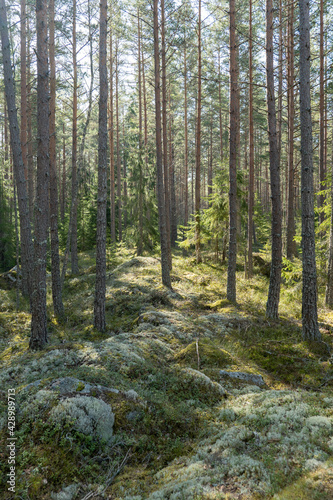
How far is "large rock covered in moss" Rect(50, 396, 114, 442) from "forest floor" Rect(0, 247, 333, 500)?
1 centimetres

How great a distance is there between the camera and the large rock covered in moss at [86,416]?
3.66 metres

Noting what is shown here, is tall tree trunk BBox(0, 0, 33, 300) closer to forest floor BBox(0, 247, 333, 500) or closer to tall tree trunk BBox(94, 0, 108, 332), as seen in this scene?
tall tree trunk BBox(94, 0, 108, 332)

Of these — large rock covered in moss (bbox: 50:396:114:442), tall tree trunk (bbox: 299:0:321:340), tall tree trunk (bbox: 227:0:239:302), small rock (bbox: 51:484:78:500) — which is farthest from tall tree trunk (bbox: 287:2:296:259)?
small rock (bbox: 51:484:78:500)

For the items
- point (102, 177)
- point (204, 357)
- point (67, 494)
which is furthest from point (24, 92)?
point (67, 494)

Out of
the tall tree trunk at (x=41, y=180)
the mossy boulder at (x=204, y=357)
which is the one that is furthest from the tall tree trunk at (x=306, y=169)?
the tall tree trunk at (x=41, y=180)

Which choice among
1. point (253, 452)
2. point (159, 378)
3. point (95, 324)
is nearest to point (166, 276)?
point (95, 324)

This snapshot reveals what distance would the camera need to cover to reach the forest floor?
116 inches

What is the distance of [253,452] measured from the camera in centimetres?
324

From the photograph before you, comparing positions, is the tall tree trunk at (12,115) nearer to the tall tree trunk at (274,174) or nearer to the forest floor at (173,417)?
the forest floor at (173,417)

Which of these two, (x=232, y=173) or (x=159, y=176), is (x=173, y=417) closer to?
(x=232, y=173)

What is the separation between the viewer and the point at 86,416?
375cm

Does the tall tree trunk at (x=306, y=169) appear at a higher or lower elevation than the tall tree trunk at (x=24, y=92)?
lower

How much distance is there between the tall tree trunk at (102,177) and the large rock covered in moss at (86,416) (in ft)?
16.4

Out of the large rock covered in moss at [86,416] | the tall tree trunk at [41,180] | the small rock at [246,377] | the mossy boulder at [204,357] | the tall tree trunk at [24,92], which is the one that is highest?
the tall tree trunk at [24,92]
